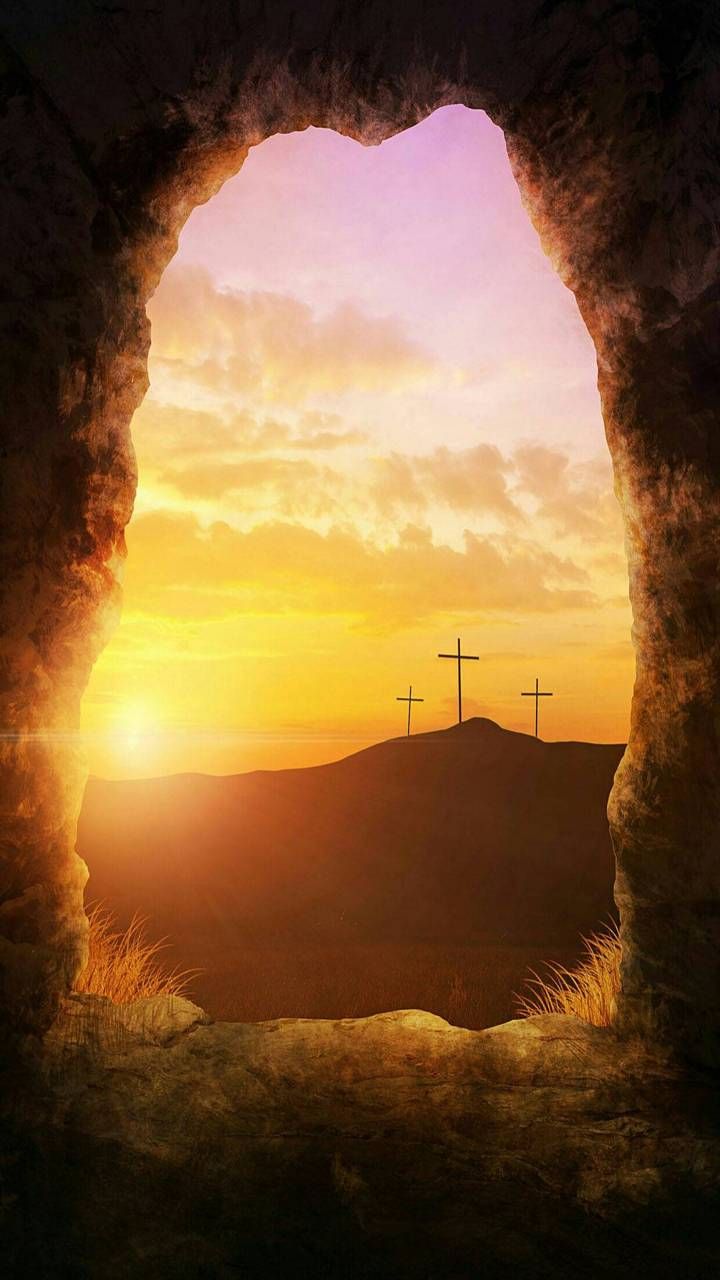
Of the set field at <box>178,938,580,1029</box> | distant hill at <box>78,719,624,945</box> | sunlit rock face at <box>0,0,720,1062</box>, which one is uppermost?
sunlit rock face at <box>0,0,720,1062</box>

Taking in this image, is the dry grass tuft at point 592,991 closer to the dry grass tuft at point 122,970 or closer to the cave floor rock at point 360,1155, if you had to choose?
the cave floor rock at point 360,1155

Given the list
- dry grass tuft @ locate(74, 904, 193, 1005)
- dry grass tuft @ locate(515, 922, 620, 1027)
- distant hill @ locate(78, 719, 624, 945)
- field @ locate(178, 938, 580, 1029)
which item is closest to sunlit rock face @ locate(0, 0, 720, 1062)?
dry grass tuft @ locate(515, 922, 620, 1027)

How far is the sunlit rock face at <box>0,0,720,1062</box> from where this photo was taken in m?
3.07

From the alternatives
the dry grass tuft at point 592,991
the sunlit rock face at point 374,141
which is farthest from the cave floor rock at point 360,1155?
the dry grass tuft at point 592,991

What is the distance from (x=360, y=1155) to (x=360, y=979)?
7267 millimetres

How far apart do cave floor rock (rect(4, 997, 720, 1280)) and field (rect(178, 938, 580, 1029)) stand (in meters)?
4.88

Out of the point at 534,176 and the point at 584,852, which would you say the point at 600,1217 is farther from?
the point at 584,852

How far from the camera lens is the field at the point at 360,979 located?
829cm

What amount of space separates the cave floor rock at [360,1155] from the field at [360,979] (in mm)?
4875

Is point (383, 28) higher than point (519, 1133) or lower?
higher

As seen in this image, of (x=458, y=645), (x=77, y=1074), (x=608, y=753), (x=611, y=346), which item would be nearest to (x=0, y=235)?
(x=611, y=346)

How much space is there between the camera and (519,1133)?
2.63 metres

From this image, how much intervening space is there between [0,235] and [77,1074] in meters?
3.62

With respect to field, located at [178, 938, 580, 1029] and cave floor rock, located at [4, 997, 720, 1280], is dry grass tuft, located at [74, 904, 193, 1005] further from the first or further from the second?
field, located at [178, 938, 580, 1029]
